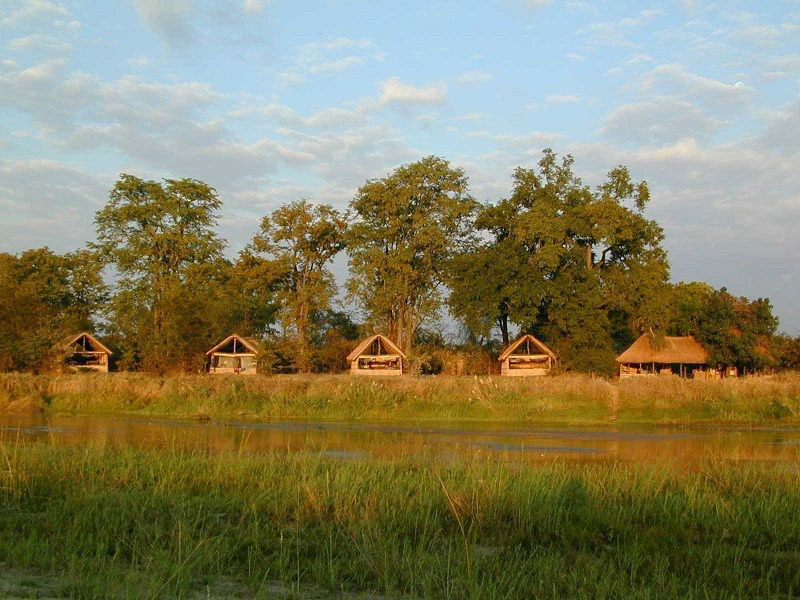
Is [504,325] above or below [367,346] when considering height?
above

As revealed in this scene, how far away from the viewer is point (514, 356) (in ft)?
179

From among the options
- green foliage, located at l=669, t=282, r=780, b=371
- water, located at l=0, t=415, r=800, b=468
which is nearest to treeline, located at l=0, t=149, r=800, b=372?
green foliage, located at l=669, t=282, r=780, b=371

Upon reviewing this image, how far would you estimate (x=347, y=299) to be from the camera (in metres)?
Result: 59.4

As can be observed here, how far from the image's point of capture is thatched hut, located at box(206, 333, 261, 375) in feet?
177

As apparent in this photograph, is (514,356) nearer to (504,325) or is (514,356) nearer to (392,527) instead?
(504,325)

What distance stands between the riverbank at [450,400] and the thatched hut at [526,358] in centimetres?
1618

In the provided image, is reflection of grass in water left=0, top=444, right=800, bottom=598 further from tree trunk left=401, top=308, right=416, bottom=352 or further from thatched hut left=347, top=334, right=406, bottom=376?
tree trunk left=401, top=308, right=416, bottom=352

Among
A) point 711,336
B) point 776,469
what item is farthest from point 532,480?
point 711,336

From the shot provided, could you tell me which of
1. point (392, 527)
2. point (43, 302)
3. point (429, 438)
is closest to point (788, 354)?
point (429, 438)

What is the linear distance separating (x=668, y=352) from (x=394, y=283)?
19631 millimetres

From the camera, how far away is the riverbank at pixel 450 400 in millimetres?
34094

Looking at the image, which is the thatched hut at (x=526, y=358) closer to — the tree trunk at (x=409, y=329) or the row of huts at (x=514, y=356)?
the row of huts at (x=514, y=356)

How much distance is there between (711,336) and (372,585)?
48696 millimetres

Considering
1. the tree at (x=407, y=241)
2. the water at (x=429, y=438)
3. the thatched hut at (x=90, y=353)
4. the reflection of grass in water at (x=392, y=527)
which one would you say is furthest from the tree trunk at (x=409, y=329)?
the reflection of grass in water at (x=392, y=527)
